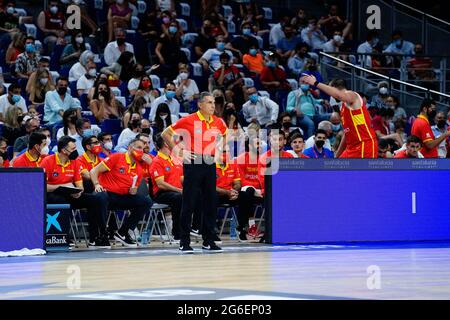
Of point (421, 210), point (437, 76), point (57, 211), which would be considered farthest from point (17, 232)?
point (437, 76)

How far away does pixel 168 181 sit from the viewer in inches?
680

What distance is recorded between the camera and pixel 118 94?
2100 centimetres

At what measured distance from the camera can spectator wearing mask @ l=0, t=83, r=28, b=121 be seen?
741 inches

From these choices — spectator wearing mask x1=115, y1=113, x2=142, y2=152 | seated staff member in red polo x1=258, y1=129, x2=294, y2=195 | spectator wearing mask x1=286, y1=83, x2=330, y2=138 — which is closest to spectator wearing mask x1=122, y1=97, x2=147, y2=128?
spectator wearing mask x1=115, y1=113, x2=142, y2=152

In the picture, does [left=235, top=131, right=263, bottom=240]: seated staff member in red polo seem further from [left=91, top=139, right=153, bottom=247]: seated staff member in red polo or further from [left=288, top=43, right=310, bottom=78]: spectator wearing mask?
[left=288, top=43, right=310, bottom=78]: spectator wearing mask

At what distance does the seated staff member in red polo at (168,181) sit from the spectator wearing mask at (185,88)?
4.17 metres

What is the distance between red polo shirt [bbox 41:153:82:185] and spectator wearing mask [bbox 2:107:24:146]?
8.54ft

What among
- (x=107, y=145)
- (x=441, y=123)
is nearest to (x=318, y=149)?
(x=107, y=145)

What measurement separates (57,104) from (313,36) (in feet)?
27.5

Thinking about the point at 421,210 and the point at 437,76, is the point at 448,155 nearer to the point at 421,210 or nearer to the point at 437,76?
the point at 421,210

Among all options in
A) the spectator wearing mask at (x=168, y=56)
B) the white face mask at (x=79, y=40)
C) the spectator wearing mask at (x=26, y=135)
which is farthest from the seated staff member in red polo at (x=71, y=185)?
the spectator wearing mask at (x=168, y=56)

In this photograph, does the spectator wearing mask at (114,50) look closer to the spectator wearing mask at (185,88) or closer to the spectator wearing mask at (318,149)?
the spectator wearing mask at (185,88)
